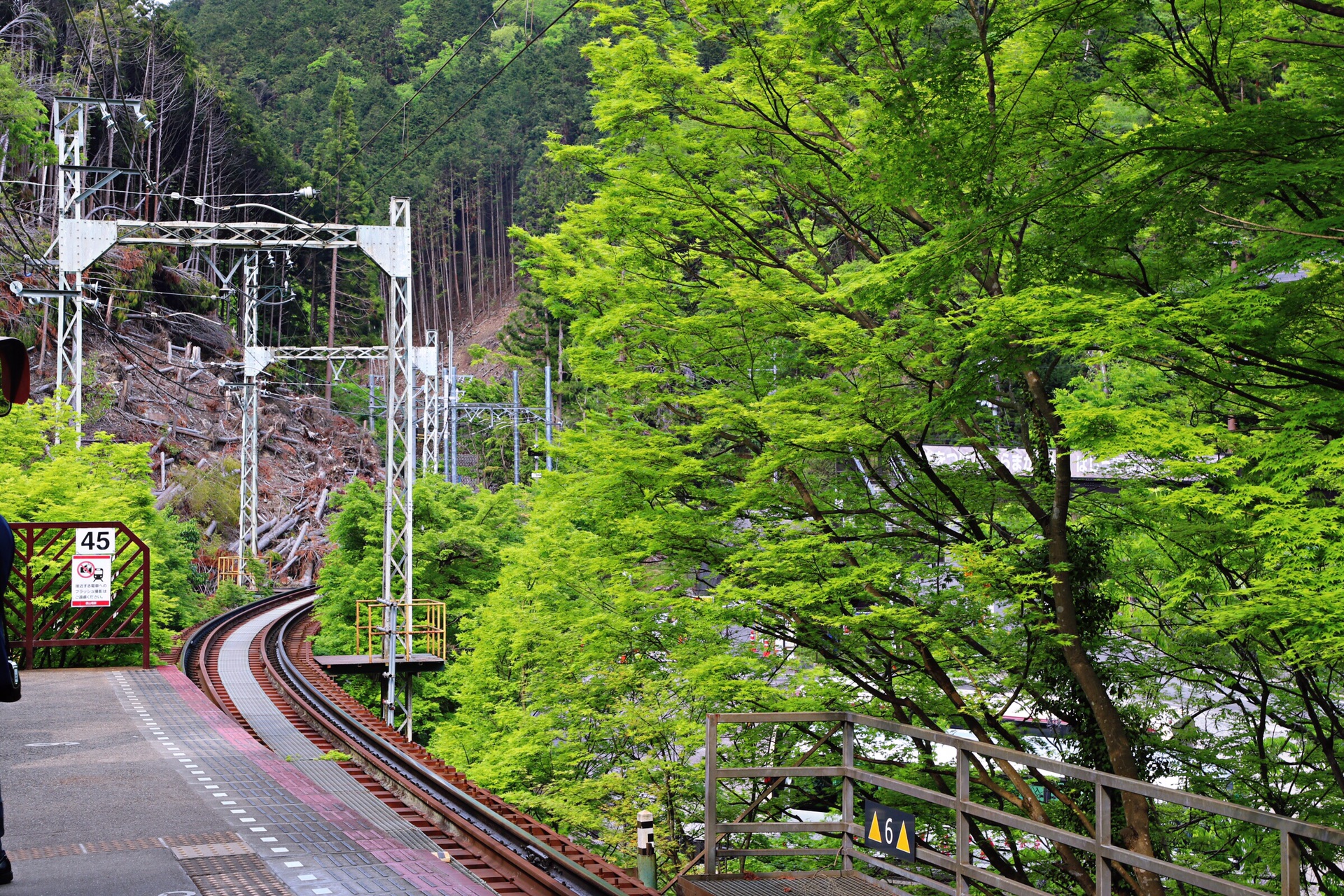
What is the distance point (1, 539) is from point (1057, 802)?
393 inches

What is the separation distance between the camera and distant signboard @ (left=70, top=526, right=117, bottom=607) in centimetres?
1395

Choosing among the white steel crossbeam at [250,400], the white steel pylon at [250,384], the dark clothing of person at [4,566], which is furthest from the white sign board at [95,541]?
the white steel crossbeam at [250,400]

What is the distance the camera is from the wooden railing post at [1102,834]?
5.26m

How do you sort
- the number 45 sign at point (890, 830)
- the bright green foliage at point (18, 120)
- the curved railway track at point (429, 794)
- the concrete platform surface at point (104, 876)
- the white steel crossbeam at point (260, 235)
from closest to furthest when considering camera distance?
the concrete platform surface at point (104, 876) < the number 45 sign at point (890, 830) < the curved railway track at point (429, 794) < the white steel crossbeam at point (260, 235) < the bright green foliage at point (18, 120)

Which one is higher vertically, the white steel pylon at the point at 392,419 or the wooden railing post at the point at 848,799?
the white steel pylon at the point at 392,419

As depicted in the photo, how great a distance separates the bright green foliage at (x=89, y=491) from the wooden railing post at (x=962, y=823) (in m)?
14.2

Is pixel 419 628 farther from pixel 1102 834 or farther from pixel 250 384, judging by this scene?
pixel 1102 834

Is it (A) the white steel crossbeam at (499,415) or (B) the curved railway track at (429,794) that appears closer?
(B) the curved railway track at (429,794)

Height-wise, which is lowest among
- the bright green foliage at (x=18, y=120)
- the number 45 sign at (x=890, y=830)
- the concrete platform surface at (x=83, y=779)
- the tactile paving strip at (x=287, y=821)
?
the tactile paving strip at (x=287, y=821)

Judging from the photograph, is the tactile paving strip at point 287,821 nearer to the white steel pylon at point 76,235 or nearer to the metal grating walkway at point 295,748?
the metal grating walkway at point 295,748

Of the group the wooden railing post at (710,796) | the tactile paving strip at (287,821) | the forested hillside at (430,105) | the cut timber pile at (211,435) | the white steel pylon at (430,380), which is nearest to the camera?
the tactile paving strip at (287,821)

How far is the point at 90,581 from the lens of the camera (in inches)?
551

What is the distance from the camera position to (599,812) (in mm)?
14469

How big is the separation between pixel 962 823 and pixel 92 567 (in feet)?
39.6
